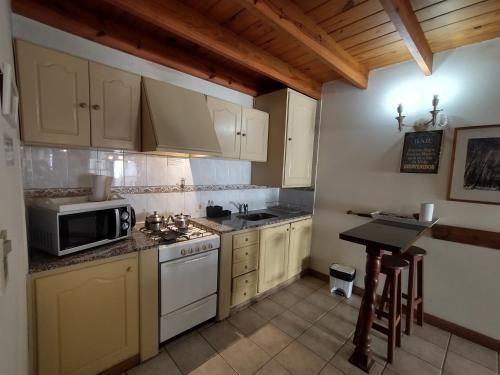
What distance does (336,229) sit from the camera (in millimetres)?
2725

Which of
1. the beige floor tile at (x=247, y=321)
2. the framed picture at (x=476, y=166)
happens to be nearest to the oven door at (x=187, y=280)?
the beige floor tile at (x=247, y=321)

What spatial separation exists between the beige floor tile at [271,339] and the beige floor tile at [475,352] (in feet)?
4.37

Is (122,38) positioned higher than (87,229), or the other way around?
(122,38)

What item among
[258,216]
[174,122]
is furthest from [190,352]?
[174,122]

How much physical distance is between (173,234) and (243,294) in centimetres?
94

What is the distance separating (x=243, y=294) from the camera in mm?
2203

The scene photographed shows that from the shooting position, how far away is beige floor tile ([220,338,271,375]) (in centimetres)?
160

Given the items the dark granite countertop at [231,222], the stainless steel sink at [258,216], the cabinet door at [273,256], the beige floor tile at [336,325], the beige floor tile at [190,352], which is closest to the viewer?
the beige floor tile at [190,352]

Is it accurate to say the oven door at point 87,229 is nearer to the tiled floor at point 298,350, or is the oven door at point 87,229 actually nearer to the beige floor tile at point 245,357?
the tiled floor at point 298,350

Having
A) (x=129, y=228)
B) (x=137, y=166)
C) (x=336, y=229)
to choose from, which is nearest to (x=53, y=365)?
(x=129, y=228)

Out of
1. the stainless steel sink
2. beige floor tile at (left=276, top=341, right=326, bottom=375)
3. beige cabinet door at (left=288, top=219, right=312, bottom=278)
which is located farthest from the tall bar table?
the stainless steel sink

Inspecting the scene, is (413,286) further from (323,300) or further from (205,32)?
(205,32)

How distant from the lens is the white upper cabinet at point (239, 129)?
220cm

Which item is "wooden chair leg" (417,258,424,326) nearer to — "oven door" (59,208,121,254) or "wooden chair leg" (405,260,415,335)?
"wooden chair leg" (405,260,415,335)
